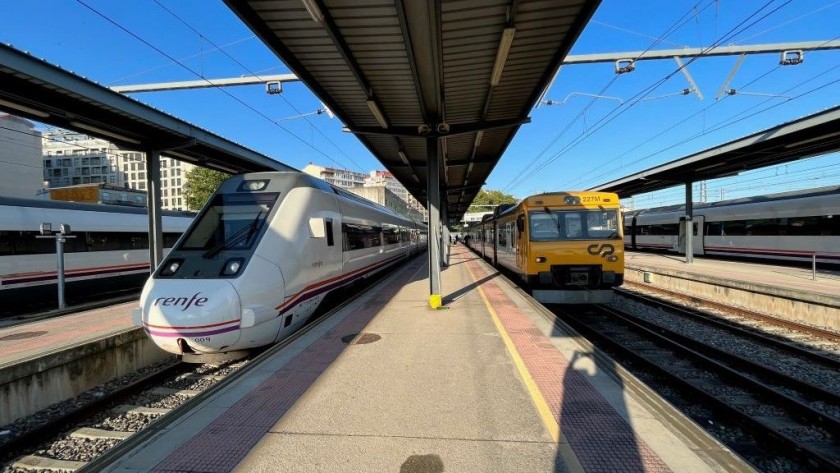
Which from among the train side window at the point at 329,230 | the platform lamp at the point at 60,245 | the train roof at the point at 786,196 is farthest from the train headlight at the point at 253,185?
the train roof at the point at 786,196

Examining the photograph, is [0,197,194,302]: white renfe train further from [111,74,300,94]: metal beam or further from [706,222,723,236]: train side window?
[706,222,723,236]: train side window

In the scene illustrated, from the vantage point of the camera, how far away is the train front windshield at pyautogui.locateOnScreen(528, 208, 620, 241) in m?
9.95

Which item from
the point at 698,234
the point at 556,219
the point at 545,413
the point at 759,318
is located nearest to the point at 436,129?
the point at 556,219

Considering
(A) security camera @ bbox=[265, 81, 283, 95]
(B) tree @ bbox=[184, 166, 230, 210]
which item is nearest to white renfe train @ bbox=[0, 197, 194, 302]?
(A) security camera @ bbox=[265, 81, 283, 95]

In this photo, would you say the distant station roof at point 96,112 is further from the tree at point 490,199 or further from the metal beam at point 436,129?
the tree at point 490,199

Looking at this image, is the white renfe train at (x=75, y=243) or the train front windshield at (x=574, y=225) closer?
the train front windshield at (x=574, y=225)

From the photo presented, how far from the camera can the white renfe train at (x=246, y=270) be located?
5.65 m

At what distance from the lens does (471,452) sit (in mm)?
3324

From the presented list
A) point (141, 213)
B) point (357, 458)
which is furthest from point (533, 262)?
point (141, 213)

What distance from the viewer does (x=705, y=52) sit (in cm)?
1125

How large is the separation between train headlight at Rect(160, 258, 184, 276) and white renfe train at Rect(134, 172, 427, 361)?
0.02 metres

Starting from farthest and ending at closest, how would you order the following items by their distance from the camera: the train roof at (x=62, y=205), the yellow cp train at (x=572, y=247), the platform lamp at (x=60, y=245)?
the train roof at (x=62, y=205) < the platform lamp at (x=60, y=245) < the yellow cp train at (x=572, y=247)

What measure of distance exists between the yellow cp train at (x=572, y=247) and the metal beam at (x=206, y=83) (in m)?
8.29

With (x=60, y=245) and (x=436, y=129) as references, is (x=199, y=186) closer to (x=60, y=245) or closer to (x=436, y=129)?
(x=60, y=245)
